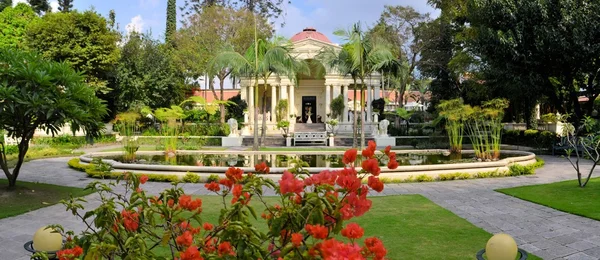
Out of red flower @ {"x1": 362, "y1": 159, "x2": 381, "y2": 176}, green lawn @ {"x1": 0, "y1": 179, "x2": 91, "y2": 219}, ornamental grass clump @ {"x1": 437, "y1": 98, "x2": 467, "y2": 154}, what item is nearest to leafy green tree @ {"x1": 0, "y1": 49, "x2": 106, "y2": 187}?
green lawn @ {"x1": 0, "y1": 179, "x2": 91, "y2": 219}

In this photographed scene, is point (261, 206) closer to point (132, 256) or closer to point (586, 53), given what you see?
point (132, 256)

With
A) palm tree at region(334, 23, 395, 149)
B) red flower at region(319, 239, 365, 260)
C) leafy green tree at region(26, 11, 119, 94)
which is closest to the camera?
red flower at region(319, 239, 365, 260)

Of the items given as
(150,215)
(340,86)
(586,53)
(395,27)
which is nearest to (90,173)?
(150,215)

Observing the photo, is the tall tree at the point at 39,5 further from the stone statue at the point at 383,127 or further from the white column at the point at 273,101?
the stone statue at the point at 383,127

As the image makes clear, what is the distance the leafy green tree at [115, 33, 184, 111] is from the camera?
2928 centimetres

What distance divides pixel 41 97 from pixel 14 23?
2948cm

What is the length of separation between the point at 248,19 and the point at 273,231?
33.0 m

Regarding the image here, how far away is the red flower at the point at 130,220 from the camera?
259cm

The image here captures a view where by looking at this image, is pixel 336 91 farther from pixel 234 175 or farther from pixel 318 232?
pixel 318 232

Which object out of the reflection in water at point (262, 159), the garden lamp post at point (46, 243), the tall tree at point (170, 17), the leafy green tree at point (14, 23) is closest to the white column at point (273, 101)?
the reflection in water at point (262, 159)

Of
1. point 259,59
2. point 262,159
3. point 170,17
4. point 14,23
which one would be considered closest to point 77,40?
point 14,23

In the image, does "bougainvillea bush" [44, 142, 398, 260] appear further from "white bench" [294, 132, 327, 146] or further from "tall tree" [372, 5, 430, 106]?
"tall tree" [372, 5, 430, 106]

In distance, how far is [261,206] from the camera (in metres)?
7.98

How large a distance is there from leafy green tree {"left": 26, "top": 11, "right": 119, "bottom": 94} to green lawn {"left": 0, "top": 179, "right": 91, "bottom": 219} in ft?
59.2
